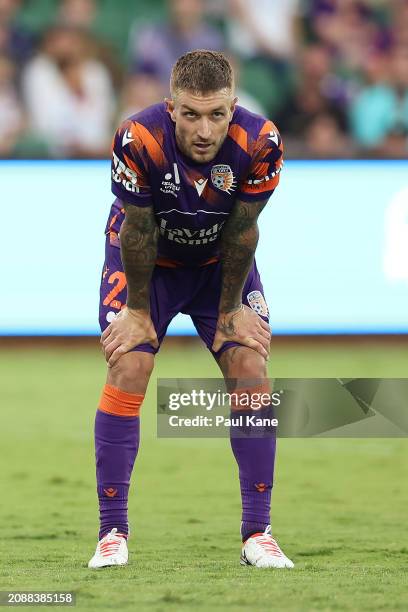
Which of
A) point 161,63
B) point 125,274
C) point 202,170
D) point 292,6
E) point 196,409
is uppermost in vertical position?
point 292,6

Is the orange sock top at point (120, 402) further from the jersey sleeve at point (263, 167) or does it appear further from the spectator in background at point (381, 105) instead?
the spectator in background at point (381, 105)

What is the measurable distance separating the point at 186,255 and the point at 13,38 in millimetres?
10484

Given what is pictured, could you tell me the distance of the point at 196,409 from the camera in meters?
6.12

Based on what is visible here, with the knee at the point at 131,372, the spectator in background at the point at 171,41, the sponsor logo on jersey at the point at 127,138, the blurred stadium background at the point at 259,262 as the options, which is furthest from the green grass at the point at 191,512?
the spectator in background at the point at 171,41

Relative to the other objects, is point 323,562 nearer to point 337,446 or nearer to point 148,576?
point 148,576

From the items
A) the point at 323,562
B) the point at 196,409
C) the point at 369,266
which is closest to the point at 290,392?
the point at 196,409

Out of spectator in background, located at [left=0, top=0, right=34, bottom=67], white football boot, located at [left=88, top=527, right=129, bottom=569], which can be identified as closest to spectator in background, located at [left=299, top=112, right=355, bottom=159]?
spectator in background, located at [left=0, top=0, right=34, bottom=67]

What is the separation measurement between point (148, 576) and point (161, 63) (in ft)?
35.5

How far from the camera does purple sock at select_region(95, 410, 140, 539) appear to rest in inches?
218

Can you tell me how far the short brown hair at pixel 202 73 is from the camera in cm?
516

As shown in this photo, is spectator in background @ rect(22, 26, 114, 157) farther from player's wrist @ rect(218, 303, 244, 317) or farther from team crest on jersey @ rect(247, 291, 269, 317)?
player's wrist @ rect(218, 303, 244, 317)

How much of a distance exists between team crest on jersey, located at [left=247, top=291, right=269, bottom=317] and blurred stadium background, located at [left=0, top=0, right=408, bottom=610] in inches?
42.8

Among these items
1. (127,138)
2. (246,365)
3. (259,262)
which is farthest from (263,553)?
(259,262)

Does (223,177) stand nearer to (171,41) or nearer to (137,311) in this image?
(137,311)
